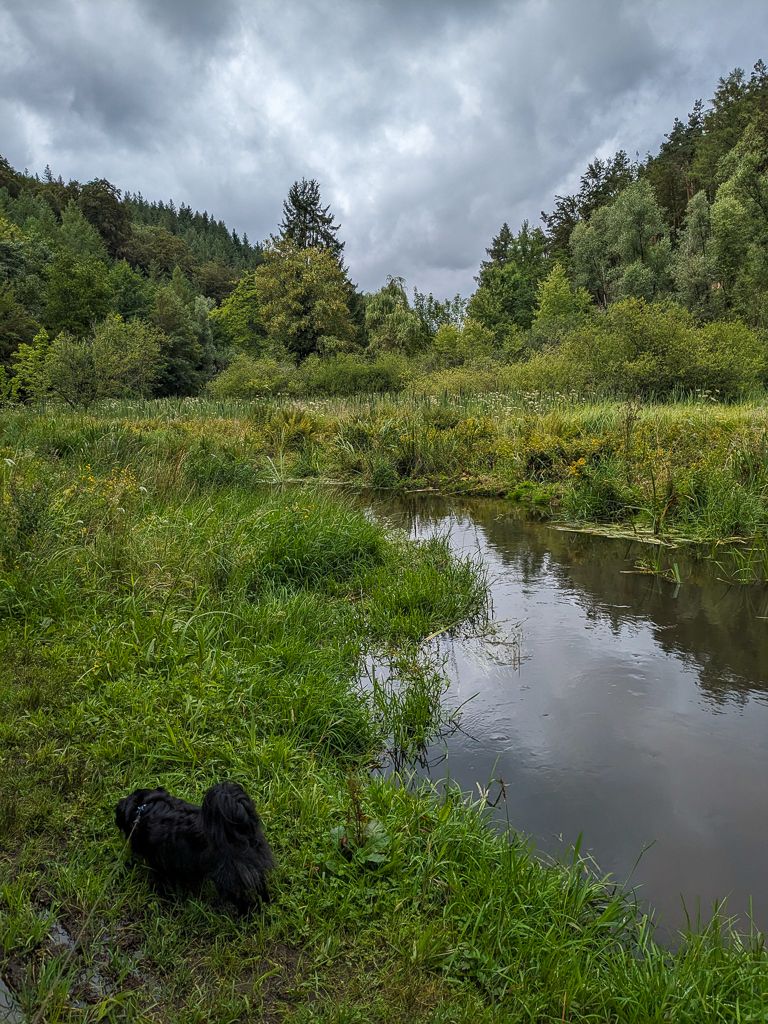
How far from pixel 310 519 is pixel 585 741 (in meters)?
3.27

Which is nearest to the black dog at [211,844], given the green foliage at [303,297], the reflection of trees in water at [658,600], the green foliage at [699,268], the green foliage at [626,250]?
Answer: the reflection of trees in water at [658,600]

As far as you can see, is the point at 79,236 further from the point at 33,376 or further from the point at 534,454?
the point at 534,454

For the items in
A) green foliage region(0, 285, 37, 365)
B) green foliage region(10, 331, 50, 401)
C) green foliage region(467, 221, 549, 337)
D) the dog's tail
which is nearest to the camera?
the dog's tail

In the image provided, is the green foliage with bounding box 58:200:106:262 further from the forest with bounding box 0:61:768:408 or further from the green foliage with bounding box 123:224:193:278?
the green foliage with bounding box 123:224:193:278

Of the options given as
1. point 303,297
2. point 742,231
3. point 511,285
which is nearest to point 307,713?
point 742,231

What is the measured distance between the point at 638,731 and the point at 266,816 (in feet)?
6.46

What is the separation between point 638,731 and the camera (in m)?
3.17

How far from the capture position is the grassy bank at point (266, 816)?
1651 mm

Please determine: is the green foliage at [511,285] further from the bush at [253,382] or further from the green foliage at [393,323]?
the bush at [253,382]

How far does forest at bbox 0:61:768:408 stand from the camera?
15195 millimetres

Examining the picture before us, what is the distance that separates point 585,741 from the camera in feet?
10.1

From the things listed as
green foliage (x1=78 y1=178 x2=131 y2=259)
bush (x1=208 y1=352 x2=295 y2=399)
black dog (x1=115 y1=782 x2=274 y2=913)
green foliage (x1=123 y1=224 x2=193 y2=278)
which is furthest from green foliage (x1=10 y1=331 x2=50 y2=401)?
green foliage (x1=78 y1=178 x2=131 y2=259)

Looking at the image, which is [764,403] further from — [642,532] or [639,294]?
[639,294]

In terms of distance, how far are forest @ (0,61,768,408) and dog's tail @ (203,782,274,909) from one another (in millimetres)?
13240
